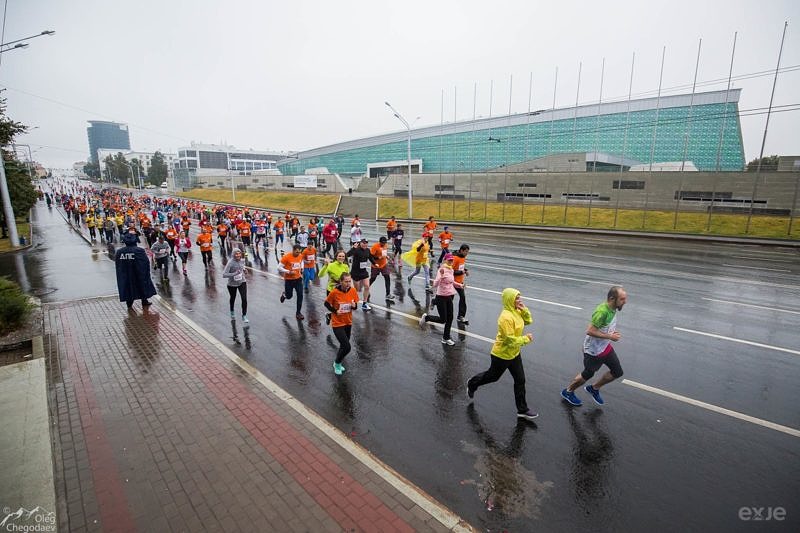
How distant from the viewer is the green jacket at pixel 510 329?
530 cm

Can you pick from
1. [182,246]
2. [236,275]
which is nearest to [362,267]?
[236,275]

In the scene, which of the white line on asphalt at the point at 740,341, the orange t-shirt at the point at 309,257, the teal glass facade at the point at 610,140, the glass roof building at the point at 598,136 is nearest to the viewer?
the white line on asphalt at the point at 740,341

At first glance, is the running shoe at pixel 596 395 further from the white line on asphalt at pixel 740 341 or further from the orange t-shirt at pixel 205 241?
the orange t-shirt at pixel 205 241

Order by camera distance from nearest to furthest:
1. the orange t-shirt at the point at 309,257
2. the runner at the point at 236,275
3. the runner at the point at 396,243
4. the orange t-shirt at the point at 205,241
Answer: the runner at the point at 236,275 → the orange t-shirt at the point at 309,257 → the orange t-shirt at the point at 205,241 → the runner at the point at 396,243

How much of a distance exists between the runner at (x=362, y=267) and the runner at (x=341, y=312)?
3195 mm

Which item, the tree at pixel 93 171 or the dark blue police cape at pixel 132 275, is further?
the tree at pixel 93 171

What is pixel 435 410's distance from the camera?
564 cm

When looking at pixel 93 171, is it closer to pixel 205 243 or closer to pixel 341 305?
pixel 205 243

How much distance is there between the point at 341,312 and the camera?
22.0 ft

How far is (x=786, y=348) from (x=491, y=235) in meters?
20.6

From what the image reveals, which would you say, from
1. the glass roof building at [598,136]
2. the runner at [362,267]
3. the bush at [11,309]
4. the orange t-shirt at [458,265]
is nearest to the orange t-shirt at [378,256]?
the runner at [362,267]

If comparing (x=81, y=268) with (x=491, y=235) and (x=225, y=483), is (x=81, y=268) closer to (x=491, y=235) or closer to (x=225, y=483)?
(x=225, y=483)

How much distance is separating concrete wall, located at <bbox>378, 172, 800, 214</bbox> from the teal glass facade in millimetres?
8549

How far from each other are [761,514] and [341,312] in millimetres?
5604
